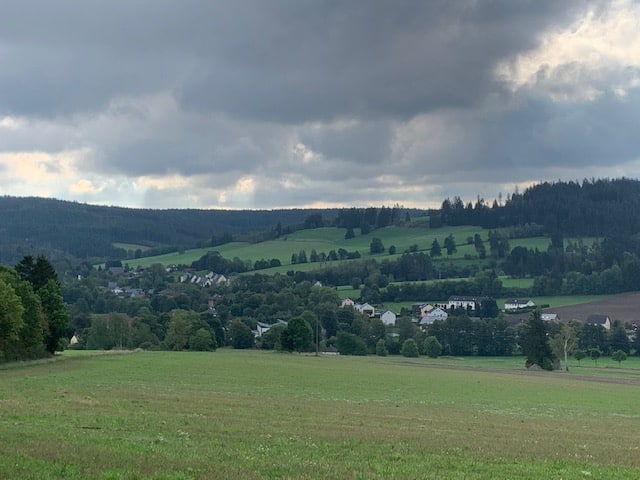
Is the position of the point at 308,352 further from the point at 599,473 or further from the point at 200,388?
the point at 599,473

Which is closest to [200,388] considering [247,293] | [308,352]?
[308,352]

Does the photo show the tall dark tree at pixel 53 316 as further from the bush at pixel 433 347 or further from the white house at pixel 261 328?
the bush at pixel 433 347

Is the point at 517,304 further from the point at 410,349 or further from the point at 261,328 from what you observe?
the point at 261,328

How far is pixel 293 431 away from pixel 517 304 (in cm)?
16421

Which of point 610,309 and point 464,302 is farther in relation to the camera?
point 464,302

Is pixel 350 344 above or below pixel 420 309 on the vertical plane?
below

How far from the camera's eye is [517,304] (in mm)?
183750

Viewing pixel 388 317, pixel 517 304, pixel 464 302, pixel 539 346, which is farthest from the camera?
pixel 464 302

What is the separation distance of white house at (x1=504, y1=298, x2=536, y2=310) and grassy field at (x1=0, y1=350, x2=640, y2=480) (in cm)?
12560

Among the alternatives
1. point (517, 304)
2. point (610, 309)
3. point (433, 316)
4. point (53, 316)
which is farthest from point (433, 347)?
point (53, 316)

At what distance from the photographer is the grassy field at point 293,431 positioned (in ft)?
60.2

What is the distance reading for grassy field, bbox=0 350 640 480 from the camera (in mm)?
18344

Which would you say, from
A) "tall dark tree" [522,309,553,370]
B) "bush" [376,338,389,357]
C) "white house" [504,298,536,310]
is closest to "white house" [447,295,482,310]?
"white house" [504,298,536,310]

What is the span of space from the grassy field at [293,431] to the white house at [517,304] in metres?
126
